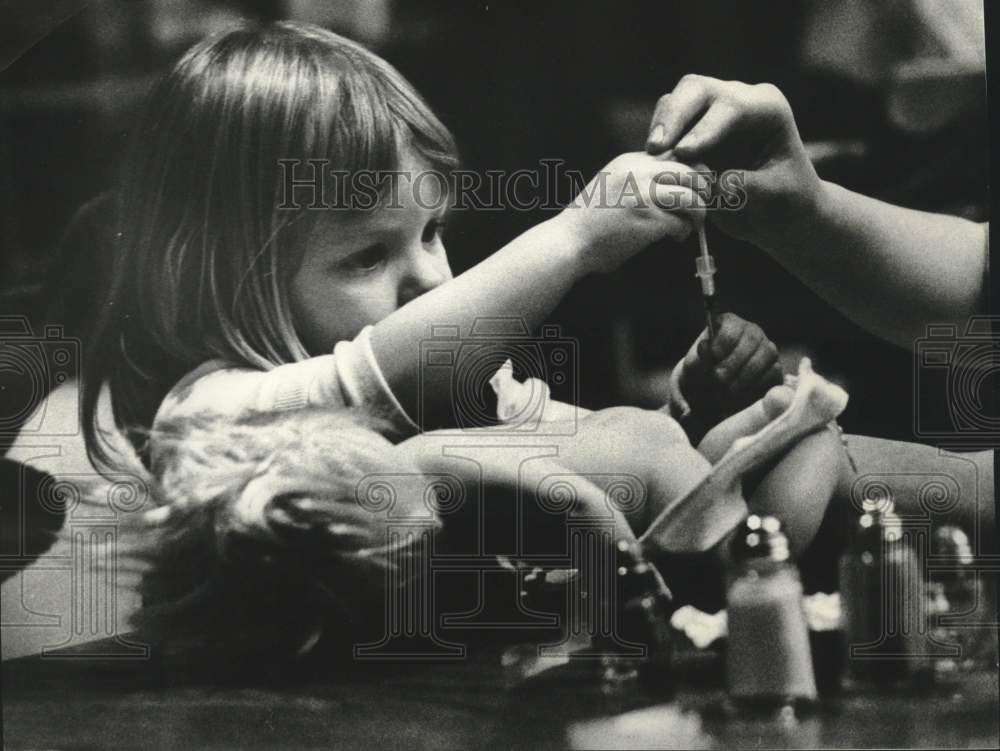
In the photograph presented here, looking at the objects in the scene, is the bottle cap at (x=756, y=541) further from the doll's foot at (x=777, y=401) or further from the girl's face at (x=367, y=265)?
the girl's face at (x=367, y=265)

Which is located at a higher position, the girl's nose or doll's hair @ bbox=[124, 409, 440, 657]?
the girl's nose

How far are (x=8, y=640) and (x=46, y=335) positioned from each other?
96cm

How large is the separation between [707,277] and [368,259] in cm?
103

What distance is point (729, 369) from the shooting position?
12.3 ft

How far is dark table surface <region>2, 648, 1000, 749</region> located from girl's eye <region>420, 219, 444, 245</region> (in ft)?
4.13

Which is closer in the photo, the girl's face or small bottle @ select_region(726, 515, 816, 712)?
small bottle @ select_region(726, 515, 816, 712)

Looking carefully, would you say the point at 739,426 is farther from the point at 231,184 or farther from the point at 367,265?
the point at 231,184

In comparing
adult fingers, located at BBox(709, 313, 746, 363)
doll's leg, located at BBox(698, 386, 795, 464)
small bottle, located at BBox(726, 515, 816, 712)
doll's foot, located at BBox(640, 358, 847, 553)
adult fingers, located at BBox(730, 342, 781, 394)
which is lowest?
small bottle, located at BBox(726, 515, 816, 712)

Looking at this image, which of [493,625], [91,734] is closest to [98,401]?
[91,734]

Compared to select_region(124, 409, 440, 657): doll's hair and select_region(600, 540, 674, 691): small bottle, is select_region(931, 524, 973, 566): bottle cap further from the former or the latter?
select_region(124, 409, 440, 657): doll's hair

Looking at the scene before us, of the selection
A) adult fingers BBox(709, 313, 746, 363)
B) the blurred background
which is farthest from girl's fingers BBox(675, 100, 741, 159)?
adult fingers BBox(709, 313, 746, 363)

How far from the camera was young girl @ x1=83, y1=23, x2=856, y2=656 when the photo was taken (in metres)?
3.73

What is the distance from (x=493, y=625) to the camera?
12.2 feet

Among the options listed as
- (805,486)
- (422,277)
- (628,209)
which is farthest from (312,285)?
(805,486)
